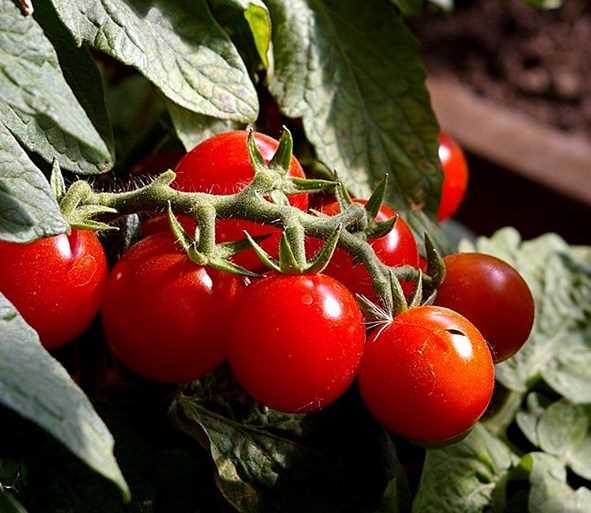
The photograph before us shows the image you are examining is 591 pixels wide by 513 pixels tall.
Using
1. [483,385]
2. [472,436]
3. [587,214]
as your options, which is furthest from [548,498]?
[587,214]

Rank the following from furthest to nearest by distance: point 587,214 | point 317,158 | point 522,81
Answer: point 522,81
point 587,214
point 317,158

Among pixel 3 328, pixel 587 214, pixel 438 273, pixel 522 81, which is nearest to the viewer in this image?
pixel 3 328

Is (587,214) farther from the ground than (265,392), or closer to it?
closer to it

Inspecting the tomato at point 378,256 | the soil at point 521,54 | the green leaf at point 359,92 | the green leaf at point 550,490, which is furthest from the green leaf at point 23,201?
the soil at point 521,54

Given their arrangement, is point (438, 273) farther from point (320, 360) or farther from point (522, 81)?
point (522, 81)

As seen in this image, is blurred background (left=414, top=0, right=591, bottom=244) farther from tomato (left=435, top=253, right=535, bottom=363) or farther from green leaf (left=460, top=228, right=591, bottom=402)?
tomato (left=435, top=253, right=535, bottom=363)

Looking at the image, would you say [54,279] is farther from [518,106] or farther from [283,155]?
[518,106]
